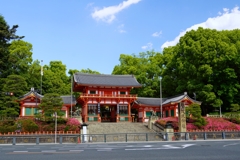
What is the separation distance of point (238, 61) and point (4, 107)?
3484cm

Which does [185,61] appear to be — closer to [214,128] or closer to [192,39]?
[192,39]

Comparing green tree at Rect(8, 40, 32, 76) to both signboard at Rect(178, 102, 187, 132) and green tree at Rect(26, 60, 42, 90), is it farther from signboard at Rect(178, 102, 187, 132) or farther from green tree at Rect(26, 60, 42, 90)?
signboard at Rect(178, 102, 187, 132)

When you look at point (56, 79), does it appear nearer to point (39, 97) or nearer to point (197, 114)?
point (39, 97)

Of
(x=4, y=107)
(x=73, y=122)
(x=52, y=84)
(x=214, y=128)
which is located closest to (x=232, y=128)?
(x=214, y=128)

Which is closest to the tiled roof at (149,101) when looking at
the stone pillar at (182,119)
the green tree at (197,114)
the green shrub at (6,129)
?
the green tree at (197,114)

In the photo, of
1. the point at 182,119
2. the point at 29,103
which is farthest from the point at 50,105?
the point at 182,119

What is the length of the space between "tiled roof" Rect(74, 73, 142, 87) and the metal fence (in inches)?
675

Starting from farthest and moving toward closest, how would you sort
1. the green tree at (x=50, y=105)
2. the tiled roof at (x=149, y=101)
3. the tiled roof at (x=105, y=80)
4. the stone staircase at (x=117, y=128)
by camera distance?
the tiled roof at (x=149, y=101), the tiled roof at (x=105, y=80), the stone staircase at (x=117, y=128), the green tree at (x=50, y=105)

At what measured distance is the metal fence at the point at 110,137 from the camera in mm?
25969

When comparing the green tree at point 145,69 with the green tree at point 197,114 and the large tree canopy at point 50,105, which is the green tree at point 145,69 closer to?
the green tree at point 197,114

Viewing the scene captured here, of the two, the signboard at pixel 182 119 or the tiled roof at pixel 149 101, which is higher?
the tiled roof at pixel 149 101

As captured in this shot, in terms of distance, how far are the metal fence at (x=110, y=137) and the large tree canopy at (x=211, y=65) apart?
1404 centimetres

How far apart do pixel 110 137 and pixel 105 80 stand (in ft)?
63.2

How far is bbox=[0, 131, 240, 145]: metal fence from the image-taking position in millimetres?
25969
